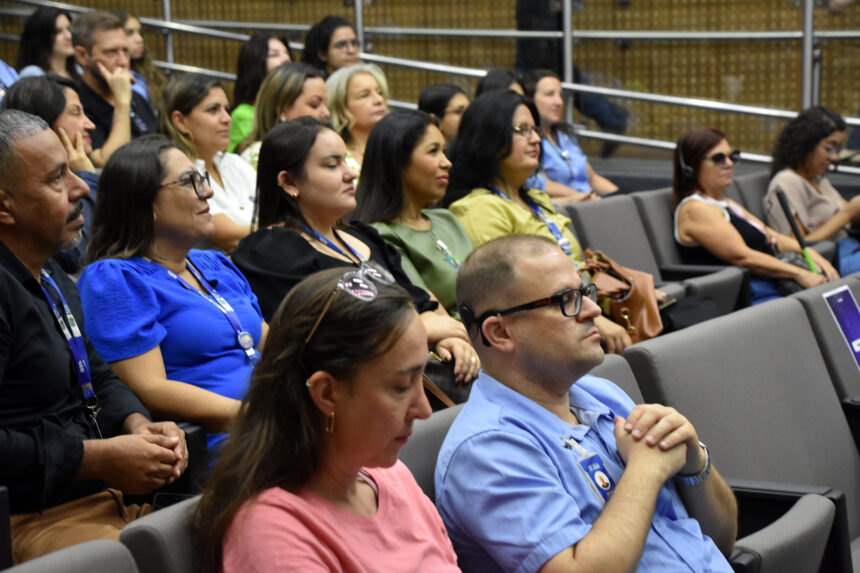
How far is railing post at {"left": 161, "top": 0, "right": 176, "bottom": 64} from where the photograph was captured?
7.42m

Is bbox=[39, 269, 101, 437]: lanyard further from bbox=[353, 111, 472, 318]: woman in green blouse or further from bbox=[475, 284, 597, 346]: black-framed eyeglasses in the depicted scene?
bbox=[353, 111, 472, 318]: woman in green blouse

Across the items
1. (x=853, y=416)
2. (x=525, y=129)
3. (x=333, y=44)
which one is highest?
(x=333, y=44)

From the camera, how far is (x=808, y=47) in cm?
592

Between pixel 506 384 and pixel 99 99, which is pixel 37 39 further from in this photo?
pixel 506 384

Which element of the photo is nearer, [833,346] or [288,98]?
[833,346]

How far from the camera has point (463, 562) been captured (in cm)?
170

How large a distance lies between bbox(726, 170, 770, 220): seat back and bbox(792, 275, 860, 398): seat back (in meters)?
2.49

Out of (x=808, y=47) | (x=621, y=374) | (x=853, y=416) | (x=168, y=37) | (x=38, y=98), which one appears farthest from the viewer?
(x=168, y=37)

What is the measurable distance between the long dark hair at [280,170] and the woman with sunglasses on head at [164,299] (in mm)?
330

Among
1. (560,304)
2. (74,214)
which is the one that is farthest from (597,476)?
(74,214)

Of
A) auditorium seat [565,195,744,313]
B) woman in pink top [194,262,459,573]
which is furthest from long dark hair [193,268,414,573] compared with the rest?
auditorium seat [565,195,744,313]

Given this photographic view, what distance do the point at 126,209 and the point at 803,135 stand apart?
153 inches

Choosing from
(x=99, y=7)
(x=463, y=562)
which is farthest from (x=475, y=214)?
(x=99, y=7)

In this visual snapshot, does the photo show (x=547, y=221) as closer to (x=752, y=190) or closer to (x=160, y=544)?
(x=752, y=190)
